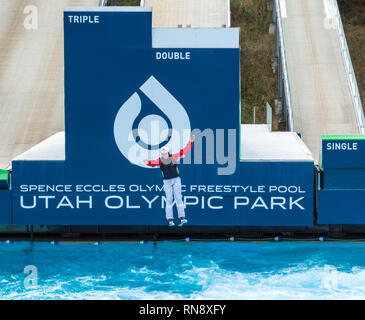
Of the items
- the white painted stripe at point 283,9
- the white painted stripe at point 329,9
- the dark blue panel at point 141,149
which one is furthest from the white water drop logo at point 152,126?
the white painted stripe at point 329,9

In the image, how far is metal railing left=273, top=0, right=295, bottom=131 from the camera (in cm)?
2828

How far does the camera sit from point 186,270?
741 inches

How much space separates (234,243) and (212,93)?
406 cm

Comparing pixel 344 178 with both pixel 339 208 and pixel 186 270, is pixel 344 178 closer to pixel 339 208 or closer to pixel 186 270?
pixel 339 208

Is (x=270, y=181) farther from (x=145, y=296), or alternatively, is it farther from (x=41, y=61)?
(x=41, y=61)

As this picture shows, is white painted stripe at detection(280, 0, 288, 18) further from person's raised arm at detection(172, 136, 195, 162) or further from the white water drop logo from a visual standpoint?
person's raised arm at detection(172, 136, 195, 162)

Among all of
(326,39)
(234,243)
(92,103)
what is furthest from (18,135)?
(326,39)

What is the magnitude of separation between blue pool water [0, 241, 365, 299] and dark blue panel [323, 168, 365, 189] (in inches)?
61.2

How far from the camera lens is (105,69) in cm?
1966

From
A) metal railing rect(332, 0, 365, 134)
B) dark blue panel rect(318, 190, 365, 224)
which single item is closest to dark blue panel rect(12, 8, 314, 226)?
dark blue panel rect(318, 190, 365, 224)

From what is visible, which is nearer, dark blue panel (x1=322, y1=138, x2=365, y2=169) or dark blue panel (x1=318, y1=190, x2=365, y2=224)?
dark blue panel (x1=322, y1=138, x2=365, y2=169)

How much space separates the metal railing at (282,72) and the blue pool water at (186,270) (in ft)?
28.1

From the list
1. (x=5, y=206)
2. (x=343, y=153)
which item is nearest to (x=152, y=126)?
(x=5, y=206)

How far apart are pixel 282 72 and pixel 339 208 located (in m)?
11.8
